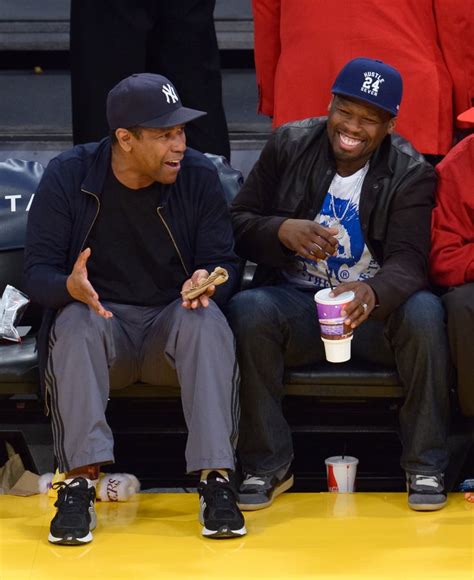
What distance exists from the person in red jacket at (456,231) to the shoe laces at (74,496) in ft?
3.63

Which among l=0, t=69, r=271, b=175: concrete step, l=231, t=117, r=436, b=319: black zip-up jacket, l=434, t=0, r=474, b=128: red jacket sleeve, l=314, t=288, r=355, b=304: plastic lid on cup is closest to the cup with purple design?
l=314, t=288, r=355, b=304: plastic lid on cup

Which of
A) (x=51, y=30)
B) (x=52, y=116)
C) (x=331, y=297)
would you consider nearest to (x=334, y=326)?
(x=331, y=297)

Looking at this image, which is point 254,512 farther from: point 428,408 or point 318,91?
point 318,91

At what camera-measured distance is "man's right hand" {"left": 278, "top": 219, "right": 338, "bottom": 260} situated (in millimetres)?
4184

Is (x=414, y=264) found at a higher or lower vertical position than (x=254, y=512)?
higher

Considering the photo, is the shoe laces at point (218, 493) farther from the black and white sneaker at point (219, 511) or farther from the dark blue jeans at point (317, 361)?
the dark blue jeans at point (317, 361)

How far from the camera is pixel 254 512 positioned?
4.14 metres

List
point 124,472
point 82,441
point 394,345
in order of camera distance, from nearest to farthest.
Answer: point 82,441
point 394,345
point 124,472

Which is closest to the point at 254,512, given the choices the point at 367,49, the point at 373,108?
the point at 373,108

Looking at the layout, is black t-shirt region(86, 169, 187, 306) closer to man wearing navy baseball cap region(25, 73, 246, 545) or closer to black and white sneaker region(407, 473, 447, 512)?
man wearing navy baseball cap region(25, 73, 246, 545)

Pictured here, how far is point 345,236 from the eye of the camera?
4371mm

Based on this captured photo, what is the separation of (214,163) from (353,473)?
3.90 feet

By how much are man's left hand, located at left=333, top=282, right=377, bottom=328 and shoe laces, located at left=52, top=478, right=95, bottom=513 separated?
0.85 metres

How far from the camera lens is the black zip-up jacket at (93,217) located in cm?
421
